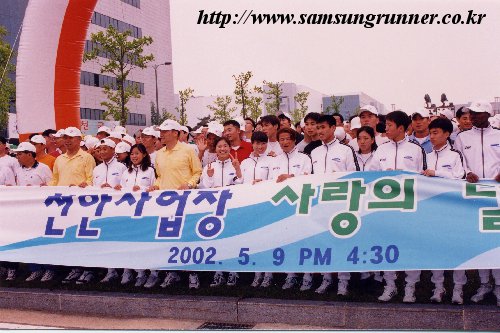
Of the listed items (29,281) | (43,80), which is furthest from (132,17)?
(29,281)

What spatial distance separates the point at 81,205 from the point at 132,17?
45.9m

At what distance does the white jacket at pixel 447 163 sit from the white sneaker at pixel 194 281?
250 cm

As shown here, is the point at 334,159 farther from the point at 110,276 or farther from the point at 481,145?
the point at 110,276

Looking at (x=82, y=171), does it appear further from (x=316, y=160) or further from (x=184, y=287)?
(x=316, y=160)

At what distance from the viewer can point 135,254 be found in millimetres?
5555

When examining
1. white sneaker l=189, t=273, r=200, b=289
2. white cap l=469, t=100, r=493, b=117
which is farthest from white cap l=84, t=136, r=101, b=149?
white cap l=469, t=100, r=493, b=117

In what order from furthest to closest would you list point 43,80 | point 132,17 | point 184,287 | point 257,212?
point 132,17
point 43,80
point 184,287
point 257,212

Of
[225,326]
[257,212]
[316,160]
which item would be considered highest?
[316,160]

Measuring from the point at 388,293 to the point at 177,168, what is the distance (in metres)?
2.50

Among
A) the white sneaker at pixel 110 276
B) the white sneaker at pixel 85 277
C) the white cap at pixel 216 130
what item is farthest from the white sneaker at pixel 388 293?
the white sneaker at pixel 85 277

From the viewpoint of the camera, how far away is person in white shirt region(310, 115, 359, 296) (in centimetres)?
541

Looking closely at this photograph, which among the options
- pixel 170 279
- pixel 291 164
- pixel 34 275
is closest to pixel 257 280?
pixel 170 279

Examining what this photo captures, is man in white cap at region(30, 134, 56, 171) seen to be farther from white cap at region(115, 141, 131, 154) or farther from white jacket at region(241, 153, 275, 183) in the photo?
white jacket at region(241, 153, 275, 183)

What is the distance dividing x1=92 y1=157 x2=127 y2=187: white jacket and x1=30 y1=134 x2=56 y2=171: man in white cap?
3.62 ft
